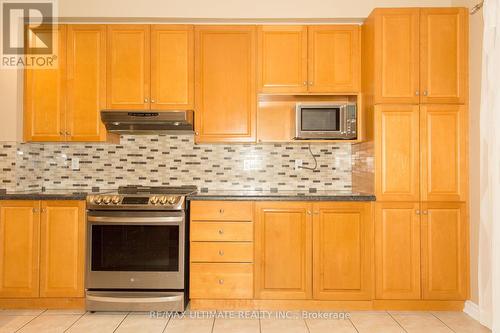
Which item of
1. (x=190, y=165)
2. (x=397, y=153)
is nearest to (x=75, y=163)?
(x=190, y=165)

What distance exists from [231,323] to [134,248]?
35.4 inches

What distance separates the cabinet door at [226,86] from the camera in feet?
10.6

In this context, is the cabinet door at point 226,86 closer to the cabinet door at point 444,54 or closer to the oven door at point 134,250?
the oven door at point 134,250

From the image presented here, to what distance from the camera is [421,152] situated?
2.87 meters

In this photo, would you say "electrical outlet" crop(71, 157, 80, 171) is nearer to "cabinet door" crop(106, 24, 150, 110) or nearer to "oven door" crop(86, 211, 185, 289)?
"cabinet door" crop(106, 24, 150, 110)

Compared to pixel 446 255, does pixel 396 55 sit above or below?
above

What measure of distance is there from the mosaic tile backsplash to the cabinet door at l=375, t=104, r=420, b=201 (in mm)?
695

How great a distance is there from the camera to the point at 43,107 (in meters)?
3.26

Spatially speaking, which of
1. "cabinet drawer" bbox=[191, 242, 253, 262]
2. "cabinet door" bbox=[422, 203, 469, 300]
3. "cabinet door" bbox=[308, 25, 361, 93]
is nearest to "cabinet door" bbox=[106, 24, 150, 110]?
"cabinet drawer" bbox=[191, 242, 253, 262]

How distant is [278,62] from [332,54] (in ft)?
1.51

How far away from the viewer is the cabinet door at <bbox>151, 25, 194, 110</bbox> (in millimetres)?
3250

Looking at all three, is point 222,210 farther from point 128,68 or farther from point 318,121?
point 128,68

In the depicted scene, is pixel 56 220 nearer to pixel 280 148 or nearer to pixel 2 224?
pixel 2 224

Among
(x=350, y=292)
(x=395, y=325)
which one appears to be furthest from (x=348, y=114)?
(x=395, y=325)
